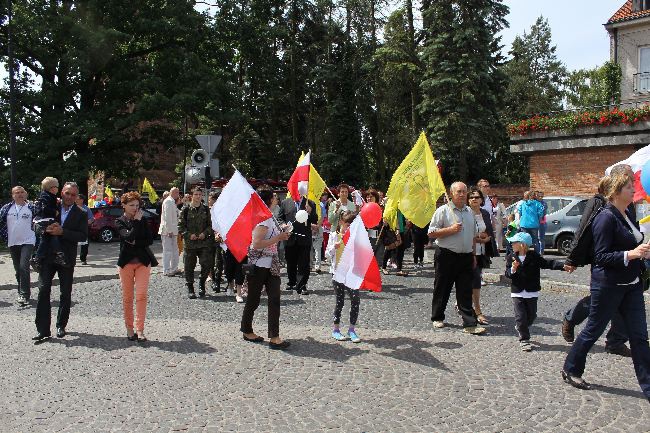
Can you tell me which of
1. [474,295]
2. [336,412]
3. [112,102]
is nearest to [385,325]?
[474,295]

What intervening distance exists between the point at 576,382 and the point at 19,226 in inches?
346

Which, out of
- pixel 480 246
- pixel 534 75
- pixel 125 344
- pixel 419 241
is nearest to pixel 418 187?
pixel 480 246

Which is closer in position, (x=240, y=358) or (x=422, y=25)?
(x=240, y=358)

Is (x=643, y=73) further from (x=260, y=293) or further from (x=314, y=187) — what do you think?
(x=260, y=293)

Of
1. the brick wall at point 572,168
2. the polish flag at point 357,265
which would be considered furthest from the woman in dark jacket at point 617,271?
the brick wall at point 572,168

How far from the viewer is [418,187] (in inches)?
365

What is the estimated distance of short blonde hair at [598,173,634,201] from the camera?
524 cm

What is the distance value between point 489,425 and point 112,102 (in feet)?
80.7

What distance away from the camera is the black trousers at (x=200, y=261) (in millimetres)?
10656

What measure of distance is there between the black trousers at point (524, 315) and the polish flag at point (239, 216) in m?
2.97

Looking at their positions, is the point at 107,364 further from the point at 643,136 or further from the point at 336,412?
the point at 643,136

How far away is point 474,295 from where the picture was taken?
8.32m

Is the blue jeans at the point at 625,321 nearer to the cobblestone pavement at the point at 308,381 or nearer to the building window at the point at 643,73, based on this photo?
the cobblestone pavement at the point at 308,381

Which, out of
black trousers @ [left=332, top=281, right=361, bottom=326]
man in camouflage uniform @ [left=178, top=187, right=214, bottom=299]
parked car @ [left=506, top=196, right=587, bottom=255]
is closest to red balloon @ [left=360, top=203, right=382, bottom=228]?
black trousers @ [left=332, top=281, right=361, bottom=326]
